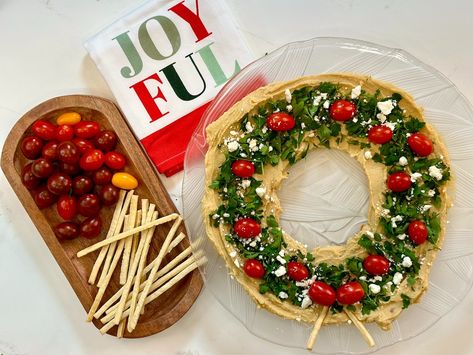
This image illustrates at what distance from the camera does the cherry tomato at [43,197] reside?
6.75ft

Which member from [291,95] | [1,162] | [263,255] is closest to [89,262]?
[1,162]

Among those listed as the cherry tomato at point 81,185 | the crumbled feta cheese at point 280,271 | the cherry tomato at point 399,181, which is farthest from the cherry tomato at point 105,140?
the cherry tomato at point 399,181

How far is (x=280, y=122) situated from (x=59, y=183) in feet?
2.60

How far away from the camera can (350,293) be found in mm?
1857

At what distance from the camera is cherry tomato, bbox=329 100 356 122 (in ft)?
6.09

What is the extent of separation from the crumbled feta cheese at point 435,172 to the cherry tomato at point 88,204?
1.14 metres

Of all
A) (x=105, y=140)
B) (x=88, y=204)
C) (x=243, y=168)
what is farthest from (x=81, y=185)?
(x=243, y=168)

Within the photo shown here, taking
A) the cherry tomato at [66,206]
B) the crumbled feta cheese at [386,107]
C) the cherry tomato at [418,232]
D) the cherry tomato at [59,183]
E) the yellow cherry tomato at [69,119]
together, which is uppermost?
the yellow cherry tomato at [69,119]

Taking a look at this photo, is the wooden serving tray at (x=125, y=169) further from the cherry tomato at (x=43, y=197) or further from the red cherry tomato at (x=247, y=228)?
the red cherry tomato at (x=247, y=228)

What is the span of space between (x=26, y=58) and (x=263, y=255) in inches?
44.8

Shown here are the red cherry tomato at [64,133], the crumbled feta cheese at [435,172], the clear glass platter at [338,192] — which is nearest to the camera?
the crumbled feta cheese at [435,172]

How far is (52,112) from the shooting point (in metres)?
2.09

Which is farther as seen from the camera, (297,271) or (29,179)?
(29,179)

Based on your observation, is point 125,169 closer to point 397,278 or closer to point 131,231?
point 131,231
